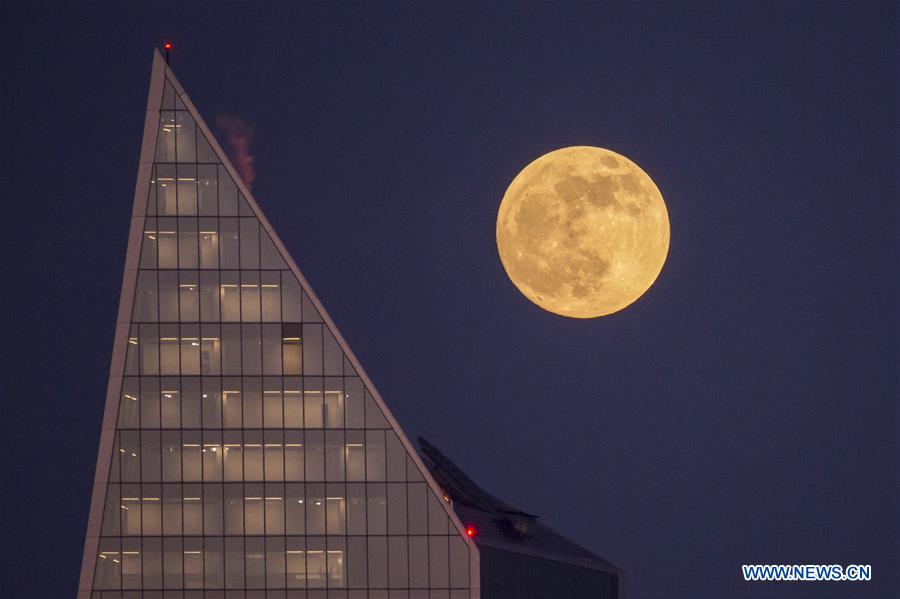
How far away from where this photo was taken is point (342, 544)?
123062 mm

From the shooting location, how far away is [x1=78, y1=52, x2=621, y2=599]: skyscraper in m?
123

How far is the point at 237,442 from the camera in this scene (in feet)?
406

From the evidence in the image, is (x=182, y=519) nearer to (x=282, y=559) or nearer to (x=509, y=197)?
(x=282, y=559)

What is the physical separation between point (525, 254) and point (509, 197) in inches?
221

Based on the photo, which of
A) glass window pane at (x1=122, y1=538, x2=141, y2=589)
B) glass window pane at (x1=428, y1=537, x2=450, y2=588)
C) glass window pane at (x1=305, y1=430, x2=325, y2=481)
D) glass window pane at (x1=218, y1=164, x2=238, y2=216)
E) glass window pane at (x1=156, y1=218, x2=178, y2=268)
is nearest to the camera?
glass window pane at (x1=122, y1=538, x2=141, y2=589)

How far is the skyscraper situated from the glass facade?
9 cm

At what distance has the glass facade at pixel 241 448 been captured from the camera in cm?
12262

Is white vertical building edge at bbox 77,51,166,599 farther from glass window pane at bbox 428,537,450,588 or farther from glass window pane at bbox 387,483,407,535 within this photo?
glass window pane at bbox 428,537,450,588

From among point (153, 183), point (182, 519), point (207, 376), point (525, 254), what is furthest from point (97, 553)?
point (525, 254)

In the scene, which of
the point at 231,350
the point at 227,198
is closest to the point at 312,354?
the point at 231,350

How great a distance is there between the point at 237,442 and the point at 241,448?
18.9 inches

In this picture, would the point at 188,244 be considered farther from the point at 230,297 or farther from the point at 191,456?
the point at 191,456

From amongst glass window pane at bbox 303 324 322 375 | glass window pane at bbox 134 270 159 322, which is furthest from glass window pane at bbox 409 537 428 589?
glass window pane at bbox 134 270 159 322

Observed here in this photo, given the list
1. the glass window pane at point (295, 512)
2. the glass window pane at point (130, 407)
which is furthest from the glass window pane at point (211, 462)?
the glass window pane at point (130, 407)
